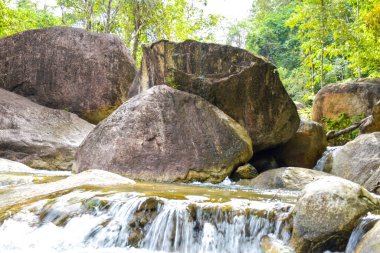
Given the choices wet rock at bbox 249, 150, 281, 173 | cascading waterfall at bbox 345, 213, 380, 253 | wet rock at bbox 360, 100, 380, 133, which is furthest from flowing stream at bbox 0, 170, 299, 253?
wet rock at bbox 360, 100, 380, 133

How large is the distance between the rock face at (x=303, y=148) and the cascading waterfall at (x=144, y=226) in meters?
5.77

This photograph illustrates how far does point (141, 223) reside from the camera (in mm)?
4352

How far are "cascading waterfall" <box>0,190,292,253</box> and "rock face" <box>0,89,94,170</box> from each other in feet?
19.4

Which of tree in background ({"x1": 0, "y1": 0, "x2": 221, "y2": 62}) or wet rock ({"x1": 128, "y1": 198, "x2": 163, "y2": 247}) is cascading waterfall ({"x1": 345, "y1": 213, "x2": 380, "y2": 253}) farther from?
tree in background ({"x1": 0, "y1": 0, "x2": 221, "y2": 62})

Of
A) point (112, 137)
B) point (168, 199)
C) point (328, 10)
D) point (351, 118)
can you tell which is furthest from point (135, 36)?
point (168, 199)

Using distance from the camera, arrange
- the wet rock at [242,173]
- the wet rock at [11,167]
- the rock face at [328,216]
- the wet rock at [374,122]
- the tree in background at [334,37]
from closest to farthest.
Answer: the rock face at [328,216] → the wet rock at [11,167] → the wet rock at [242,173] → the wet rock at [374,122] → the tree in background at [334,37]

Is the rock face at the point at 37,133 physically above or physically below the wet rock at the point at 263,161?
above

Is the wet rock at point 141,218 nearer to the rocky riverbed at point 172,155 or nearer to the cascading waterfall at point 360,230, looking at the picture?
the rocky riverbed at point 172,155

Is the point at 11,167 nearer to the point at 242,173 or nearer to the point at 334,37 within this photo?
the point at 242,173

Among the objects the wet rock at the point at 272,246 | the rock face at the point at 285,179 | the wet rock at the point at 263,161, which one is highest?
the wet rock at the point at 263,161

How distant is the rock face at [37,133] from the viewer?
10.0 m

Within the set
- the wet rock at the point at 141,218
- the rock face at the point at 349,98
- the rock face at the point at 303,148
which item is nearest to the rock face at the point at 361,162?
the rock face at the point at 303,148

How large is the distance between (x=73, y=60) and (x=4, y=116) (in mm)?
3214

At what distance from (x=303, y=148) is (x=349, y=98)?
450cm
